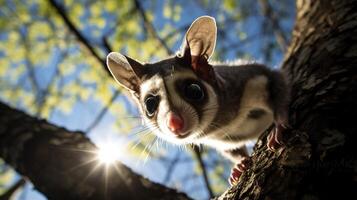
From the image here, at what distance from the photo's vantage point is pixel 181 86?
3.20m

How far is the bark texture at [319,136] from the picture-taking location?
6.04 feet

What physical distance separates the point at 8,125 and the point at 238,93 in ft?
6.67

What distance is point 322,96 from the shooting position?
8.54ft

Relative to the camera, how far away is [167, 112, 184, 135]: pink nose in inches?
114

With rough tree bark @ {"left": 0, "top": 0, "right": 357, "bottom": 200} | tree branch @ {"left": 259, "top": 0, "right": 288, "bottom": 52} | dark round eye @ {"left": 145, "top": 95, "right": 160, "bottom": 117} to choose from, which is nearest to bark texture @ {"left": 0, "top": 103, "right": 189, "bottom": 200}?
rough tree bark @ {"left": 0, "top": 0, "right": 357, "bottom": 200}

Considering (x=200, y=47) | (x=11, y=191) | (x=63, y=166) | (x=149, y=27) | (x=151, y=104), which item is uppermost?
(x=149, y=27)

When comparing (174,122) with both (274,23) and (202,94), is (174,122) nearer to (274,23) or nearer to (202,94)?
(202,94)

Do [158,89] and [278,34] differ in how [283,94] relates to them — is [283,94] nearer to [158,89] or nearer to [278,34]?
[158,89]

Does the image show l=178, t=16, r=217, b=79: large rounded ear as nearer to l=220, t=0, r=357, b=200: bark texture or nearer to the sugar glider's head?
the sugar glider's head

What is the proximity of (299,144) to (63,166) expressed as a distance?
177 cm

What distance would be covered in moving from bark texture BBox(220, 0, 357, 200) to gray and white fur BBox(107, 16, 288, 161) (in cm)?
27

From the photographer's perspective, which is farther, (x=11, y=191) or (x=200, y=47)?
(x=11, y=191)

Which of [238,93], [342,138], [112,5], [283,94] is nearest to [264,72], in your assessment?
[238,93]

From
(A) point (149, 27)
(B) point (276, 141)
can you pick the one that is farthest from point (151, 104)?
(A) point (149, 27)
